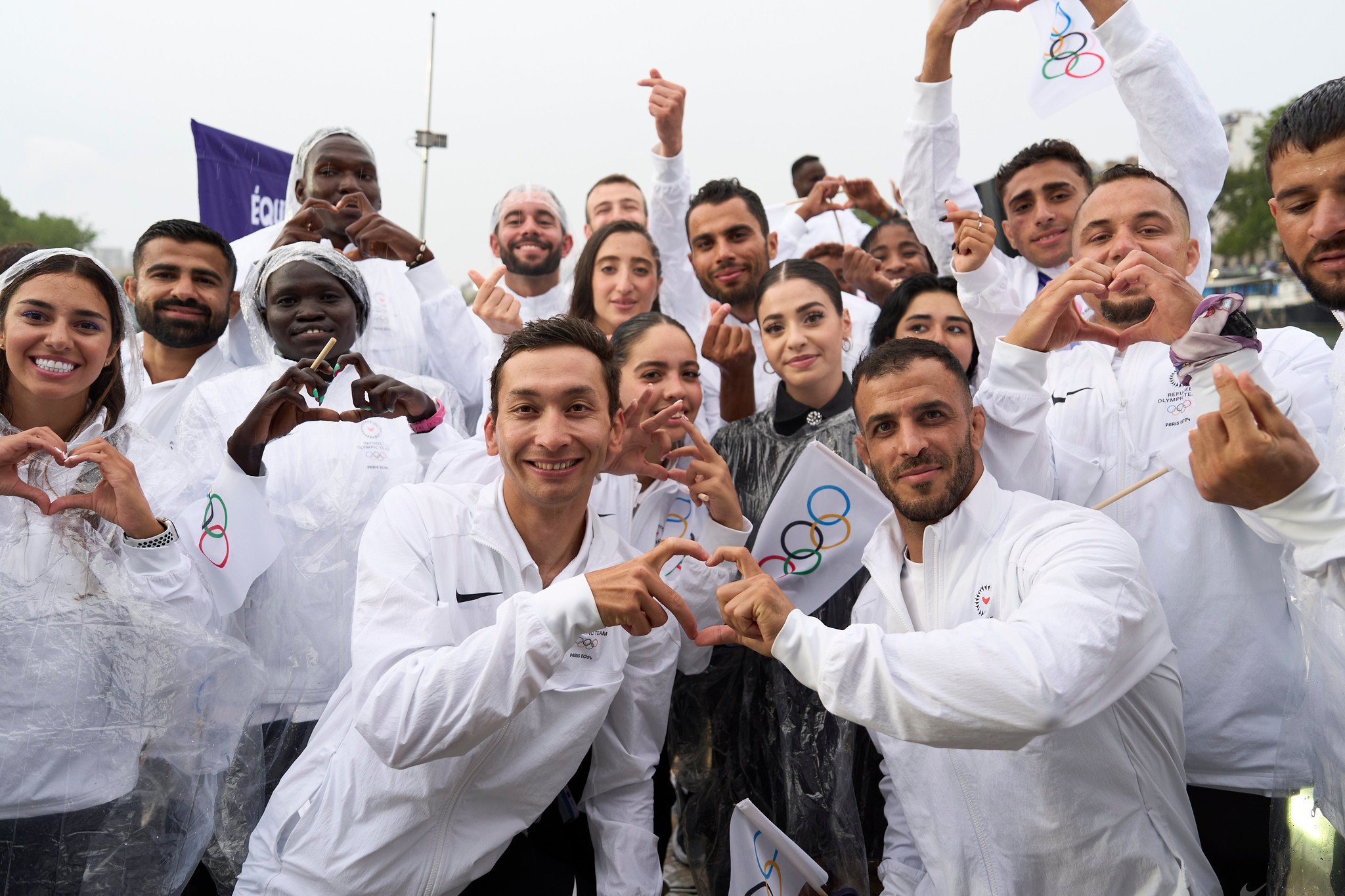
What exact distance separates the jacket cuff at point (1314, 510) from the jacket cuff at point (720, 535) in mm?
1458

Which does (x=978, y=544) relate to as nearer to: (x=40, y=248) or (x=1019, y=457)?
(x=1019, y=457)

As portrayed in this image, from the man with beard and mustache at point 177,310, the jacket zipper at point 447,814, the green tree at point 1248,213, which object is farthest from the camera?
the green tree at point 1248,213

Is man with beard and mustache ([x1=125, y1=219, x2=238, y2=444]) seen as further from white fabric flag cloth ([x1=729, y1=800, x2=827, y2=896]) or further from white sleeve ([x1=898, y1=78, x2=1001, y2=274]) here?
white sleeve ([x1=898, y1=78, x2=1001, y2=274])

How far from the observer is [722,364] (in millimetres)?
3969

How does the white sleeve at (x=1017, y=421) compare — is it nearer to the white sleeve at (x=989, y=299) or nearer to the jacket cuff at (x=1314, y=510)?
the white sleeve at (x=989, y=299)

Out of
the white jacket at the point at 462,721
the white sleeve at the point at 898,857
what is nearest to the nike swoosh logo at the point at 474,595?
the white jacket at the point at 462,721

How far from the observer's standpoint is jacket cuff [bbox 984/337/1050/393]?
2.92 m

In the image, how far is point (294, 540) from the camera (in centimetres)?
349

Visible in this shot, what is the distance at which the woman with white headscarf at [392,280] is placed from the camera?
498 cm

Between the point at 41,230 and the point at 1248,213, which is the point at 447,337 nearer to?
the point at 1248,213

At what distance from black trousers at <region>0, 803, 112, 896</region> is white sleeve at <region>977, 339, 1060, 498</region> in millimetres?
2744

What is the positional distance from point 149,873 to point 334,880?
67 centimetres

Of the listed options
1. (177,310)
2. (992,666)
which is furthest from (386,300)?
(992,666)

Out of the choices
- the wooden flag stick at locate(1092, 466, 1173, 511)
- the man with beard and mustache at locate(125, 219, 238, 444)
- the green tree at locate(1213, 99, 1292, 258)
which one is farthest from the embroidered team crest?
the green tree at locate(1213, 99, 1292, 258)
